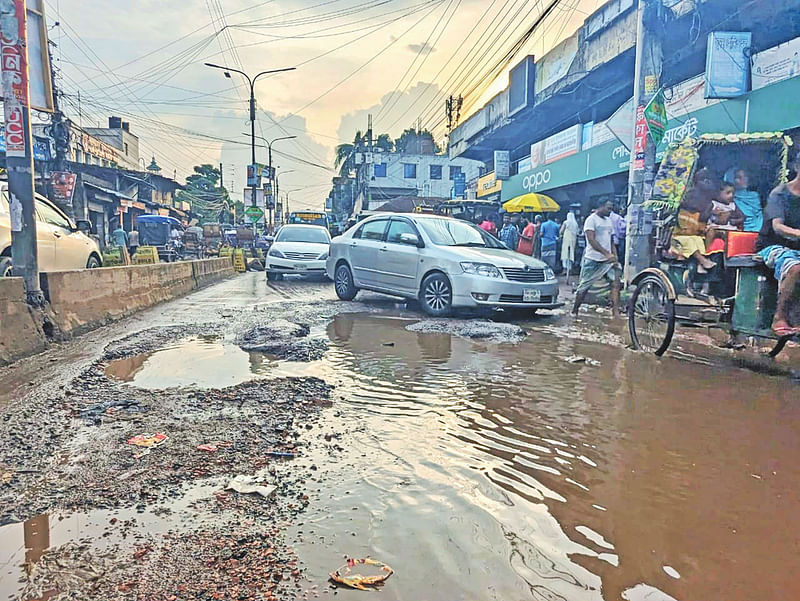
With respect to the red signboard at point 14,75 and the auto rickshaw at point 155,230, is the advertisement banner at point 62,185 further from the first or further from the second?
the red signboard at point 14,75

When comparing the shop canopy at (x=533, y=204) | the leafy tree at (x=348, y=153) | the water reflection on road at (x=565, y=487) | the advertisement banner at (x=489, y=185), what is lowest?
the water reflection on road at (x=565, y=487)

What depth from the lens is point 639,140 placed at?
9.09 metres

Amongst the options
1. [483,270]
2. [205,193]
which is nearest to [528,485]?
[483,270]

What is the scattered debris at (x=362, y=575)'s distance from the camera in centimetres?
193

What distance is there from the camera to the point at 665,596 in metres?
1.89

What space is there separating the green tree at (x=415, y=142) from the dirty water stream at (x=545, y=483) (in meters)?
62.6

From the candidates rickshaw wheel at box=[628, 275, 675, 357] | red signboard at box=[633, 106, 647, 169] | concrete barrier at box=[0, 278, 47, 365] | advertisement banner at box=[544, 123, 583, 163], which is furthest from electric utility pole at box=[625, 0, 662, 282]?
advertisement banner at box=[544, 123, 583, 163]

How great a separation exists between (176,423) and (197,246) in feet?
91.8

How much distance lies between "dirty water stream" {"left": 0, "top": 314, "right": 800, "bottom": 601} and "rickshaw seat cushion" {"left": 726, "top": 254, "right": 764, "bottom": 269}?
36.9 inches

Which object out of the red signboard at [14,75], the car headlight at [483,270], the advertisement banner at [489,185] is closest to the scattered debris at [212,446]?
the red signboard at [14,75]

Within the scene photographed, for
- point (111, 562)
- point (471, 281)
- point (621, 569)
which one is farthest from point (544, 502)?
point (471, 281)

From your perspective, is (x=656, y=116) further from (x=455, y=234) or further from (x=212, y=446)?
(x=212, y=446)

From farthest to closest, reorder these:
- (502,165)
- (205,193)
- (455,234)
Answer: (205,193) → (502,165) → (455,234)

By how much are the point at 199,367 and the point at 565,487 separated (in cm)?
337
